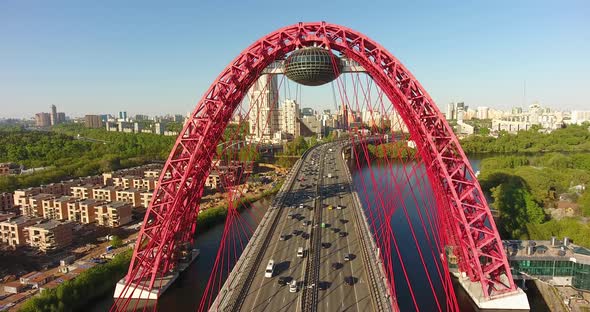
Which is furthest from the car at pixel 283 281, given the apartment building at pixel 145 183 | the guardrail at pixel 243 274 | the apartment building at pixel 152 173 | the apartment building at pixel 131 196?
the apartment building at pixel 152 173

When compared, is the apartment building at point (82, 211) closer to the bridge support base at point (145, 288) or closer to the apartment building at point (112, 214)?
the apartment building at point (112, 214)

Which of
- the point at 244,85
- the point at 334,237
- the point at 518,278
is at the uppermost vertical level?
the point at 244,85

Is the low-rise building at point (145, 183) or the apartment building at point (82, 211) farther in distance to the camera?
the low-rise building at point (145, 183)

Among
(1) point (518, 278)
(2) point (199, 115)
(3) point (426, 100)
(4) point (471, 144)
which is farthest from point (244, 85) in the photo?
(4) point (471, 144)

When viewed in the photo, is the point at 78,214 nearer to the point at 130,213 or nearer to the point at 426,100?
the point at 130,213

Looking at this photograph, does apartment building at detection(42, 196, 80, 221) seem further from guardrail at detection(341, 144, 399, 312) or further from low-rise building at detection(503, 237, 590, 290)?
low-rise building at detection(503, 237, 590, 290)

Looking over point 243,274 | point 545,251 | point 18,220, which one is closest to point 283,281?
point 243,274
